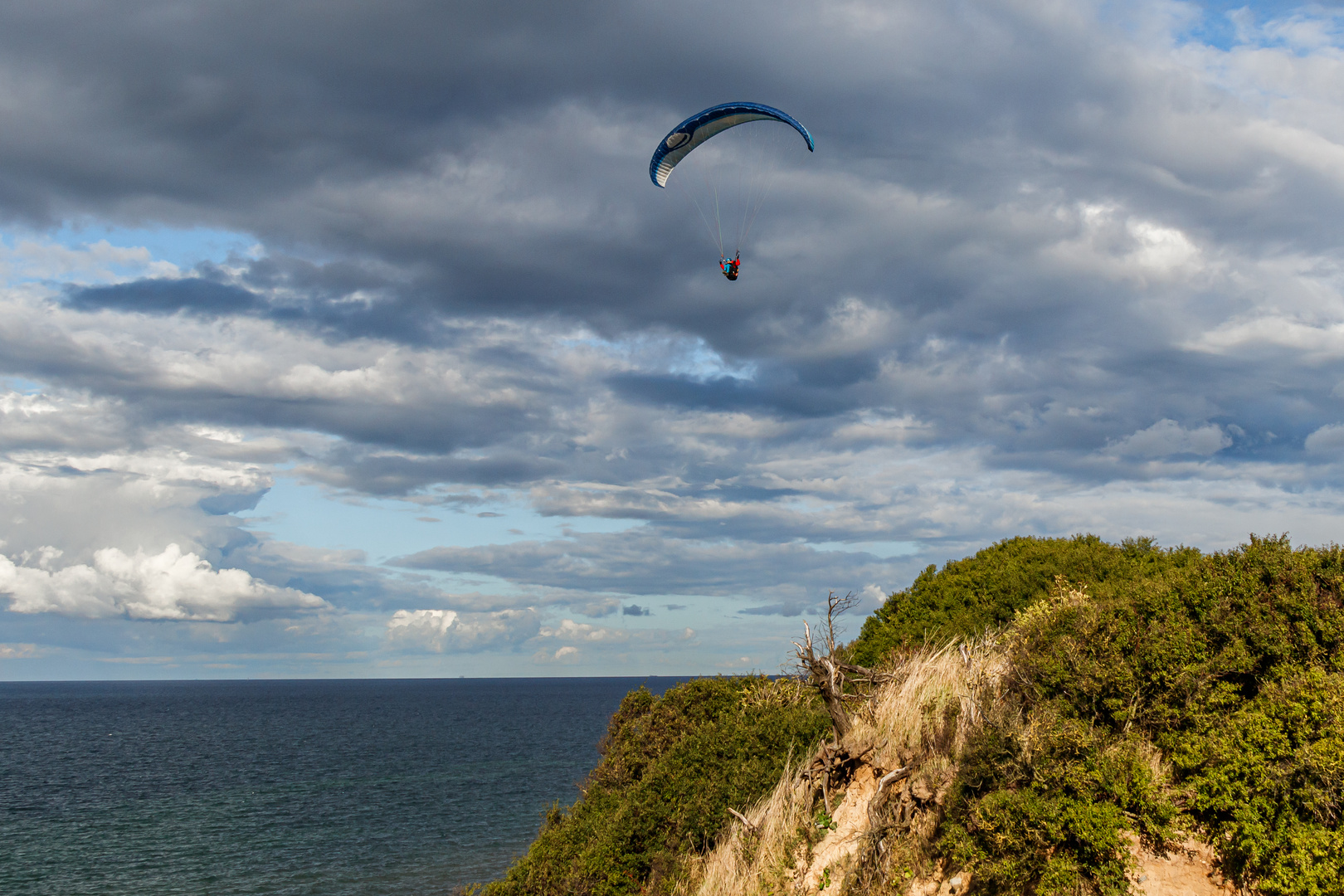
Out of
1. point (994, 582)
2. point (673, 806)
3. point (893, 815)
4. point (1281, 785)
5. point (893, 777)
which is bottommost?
point (673, 806)

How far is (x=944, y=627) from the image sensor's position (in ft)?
86.3

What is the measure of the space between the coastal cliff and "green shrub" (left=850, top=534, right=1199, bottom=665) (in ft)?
19.5

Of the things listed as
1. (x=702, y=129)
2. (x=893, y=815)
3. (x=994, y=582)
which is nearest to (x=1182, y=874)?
(x=893, y=815)

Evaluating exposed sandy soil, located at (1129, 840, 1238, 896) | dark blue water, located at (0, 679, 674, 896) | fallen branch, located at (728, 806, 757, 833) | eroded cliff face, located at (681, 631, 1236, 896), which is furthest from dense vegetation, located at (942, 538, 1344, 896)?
dark blue water, located at (0, 679, 674, 896)

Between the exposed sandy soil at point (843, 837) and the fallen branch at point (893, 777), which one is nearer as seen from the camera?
the fallen branch at point (893, 777)

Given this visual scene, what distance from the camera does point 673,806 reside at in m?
23.3

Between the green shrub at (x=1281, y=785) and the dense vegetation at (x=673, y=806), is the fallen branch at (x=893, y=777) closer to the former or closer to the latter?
the green shrub at (x=1281, y=785)

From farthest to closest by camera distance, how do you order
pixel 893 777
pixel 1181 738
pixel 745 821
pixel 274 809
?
pixel 274 809 < pixel 745 821 < pixel 893 777 < pixel 1181 738

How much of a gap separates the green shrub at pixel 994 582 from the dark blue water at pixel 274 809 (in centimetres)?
2802

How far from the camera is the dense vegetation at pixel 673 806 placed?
20.8m

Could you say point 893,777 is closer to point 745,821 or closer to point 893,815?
point 893,815

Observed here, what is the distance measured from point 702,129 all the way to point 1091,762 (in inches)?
1033

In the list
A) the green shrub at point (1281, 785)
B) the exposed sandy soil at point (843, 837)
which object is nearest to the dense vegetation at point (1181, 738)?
the green shrub at point (1281, 785)

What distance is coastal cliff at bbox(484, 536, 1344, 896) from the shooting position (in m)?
10.3
